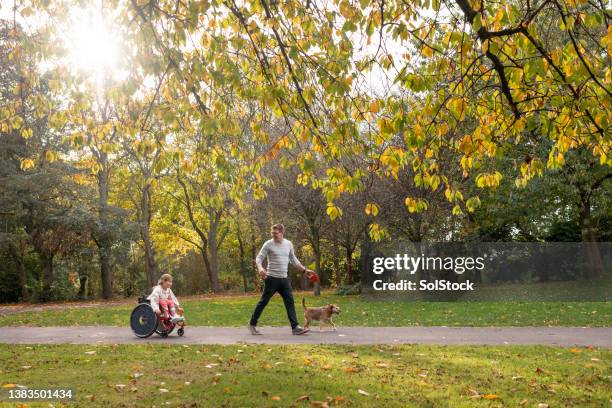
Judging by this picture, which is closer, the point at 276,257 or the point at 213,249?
the point at 276,257

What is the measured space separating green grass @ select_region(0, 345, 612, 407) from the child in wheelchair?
1.43 metres

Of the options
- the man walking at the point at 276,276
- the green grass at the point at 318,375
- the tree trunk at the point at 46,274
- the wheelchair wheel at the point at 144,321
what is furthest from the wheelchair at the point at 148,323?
the tree trunk at the point at 46,274

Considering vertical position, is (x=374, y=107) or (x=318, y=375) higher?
(x=374, y=107)

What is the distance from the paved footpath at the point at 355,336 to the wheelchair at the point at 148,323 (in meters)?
0.14

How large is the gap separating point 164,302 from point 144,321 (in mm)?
494

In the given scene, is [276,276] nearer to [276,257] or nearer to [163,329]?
[276,257]

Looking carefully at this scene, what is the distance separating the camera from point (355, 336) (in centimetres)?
1053

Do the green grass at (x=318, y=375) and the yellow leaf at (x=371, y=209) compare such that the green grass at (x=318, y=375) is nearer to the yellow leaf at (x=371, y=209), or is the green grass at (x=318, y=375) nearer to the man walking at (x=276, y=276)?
the man walking at (x=276, y=276)

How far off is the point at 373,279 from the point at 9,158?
58.8 feet

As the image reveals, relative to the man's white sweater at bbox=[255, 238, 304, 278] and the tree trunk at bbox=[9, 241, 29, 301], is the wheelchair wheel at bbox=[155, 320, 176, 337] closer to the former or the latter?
the man's white sweater at bbox=[255, 238, 304, 278]

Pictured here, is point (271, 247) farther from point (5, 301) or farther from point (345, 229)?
point (5, 301)

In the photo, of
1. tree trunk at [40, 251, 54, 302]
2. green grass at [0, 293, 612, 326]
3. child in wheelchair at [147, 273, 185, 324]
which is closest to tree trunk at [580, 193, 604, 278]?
green grass at [0, 293, 612, 326]

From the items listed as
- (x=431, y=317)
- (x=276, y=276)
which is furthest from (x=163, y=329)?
(x=431, y=317)

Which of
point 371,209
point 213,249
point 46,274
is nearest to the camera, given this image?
point 371,209
